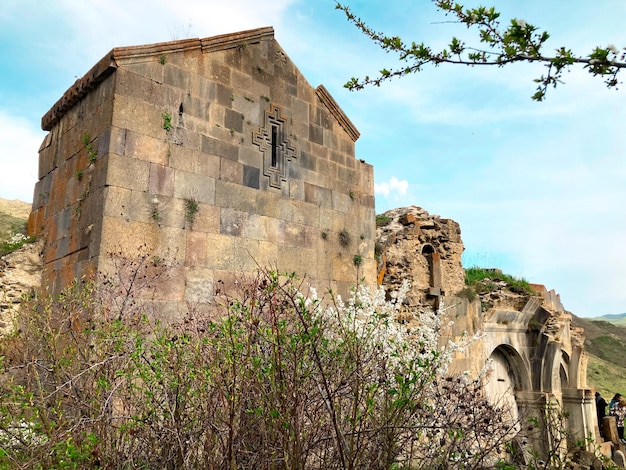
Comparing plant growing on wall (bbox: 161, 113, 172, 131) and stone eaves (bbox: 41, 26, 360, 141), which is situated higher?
stone eaves (bbox: 41, 26, 360, 141)

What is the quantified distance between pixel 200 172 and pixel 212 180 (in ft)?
0.57

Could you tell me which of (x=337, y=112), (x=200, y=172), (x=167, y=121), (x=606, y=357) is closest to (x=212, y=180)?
(x=200, y=172)

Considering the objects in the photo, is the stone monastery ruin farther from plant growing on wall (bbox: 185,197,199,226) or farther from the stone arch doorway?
the stone arch doorway

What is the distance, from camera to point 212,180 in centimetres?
614

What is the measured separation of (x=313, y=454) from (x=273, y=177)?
419cm

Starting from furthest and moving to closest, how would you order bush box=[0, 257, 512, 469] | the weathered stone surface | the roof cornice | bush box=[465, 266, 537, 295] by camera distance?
bush box=[465, 266, 537, 295], the weathered stone surface, the roof cornice, bush box=[0, 257, 512, 469]

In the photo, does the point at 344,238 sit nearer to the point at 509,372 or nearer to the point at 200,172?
the point at 200,172

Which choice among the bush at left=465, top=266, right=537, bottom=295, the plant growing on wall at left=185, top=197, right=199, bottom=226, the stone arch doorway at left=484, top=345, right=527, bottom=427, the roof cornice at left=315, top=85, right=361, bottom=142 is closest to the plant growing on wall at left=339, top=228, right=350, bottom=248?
the roof cornice at left=315, top=85, right=361, bottom=142

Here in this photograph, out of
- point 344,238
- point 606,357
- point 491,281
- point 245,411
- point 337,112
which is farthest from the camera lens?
point 606,357

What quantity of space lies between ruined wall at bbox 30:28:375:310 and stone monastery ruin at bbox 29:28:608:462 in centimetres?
2

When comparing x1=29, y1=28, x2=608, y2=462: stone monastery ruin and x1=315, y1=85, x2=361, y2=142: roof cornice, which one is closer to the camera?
x1=29, y1=28, x2=608, y2=462: stone monastery ruin

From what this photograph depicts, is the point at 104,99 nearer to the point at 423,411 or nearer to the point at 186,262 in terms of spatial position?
the point at 186,262

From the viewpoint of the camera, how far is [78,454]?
2.76m

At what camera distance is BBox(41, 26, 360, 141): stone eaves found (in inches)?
224
